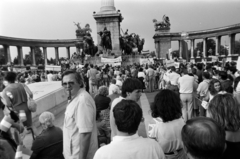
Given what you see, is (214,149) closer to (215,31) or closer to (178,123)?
(178,123)

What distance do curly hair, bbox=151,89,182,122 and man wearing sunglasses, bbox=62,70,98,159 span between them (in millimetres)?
815

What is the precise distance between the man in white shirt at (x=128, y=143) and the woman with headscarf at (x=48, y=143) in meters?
1.39

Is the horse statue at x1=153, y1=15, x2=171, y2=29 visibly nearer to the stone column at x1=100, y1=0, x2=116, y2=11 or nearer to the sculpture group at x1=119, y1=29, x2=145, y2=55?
the sculpture group at x1=119, y1=29, x2=145, y2=55

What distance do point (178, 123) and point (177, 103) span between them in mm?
273

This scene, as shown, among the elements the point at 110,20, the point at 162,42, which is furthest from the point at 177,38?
the point at 110,20

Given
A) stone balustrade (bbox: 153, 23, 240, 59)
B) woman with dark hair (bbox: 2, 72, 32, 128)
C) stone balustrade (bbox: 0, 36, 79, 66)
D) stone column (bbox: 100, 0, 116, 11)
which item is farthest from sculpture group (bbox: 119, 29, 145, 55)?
woman with dark hair (bbox: 2, 72, 32, 128)

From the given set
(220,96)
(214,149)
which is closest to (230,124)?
(220,96)

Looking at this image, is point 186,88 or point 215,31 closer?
point 186,88

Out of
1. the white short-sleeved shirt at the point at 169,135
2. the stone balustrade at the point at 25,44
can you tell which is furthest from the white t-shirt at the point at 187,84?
the stone balustrade at the point at 25,44

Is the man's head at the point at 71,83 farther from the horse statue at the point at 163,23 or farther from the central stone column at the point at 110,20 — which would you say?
the horse statue at the point at 163,23

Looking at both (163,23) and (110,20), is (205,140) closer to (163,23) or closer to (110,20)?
(110,20)

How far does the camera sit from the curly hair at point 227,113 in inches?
93.8

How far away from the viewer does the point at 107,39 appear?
29.0m

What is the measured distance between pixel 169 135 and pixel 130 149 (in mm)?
930
